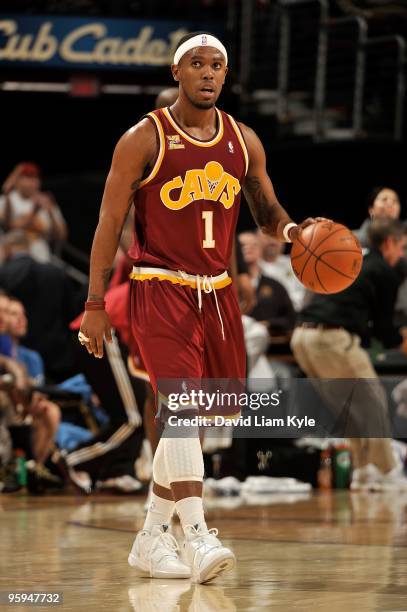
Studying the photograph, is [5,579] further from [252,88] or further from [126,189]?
[252,88]

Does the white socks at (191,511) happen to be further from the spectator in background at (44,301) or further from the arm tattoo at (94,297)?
the spectator in background at (44,301)

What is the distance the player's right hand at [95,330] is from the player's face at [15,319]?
5.24 metres

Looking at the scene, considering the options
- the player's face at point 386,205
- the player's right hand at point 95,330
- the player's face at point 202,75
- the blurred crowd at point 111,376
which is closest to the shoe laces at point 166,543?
the player's right hand at point 95,330

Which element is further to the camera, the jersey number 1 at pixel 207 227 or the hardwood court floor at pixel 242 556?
the jersey number 1 at pixel 207 227

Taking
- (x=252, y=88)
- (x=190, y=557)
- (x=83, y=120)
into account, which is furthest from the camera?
(x=83, y=120)

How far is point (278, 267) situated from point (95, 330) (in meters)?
7.75

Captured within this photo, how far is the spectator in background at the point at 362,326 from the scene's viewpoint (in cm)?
878

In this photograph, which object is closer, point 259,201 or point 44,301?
point 259,201

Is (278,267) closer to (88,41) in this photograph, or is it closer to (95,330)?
(88,41)

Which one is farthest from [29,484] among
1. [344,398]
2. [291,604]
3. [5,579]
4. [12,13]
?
[12,13]

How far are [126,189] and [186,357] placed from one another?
0.67 metres

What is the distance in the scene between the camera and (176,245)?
A: 4.70 metres

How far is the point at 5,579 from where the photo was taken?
441 centimetres

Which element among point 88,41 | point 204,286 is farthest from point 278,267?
point 204,286
